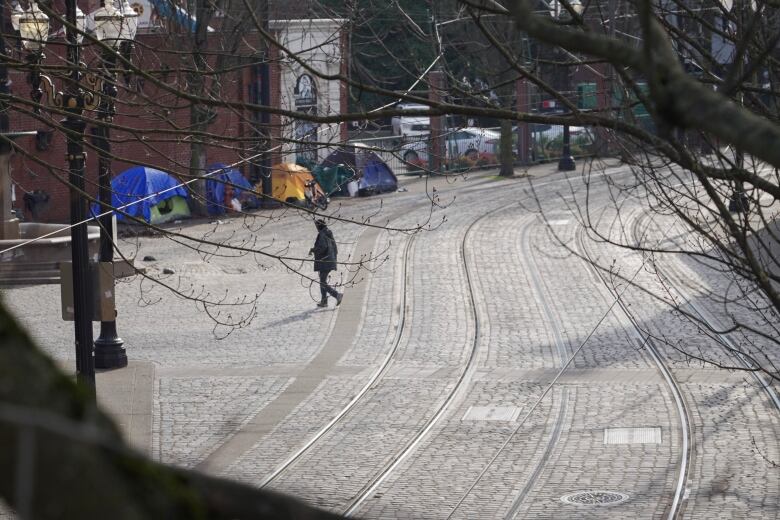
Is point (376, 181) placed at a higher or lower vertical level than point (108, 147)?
lower

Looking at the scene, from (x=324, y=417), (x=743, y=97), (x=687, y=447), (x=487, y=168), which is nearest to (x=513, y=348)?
(x=324, y=417)

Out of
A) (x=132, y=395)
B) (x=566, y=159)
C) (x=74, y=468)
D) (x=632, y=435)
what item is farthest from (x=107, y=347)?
(x=566, y=159)

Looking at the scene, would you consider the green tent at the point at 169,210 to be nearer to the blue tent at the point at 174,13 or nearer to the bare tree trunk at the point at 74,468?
the blue tent at the point at 174,13

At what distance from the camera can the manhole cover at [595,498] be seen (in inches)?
407

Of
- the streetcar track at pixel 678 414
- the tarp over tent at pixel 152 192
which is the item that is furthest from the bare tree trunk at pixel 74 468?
the tarp over tent at pixel 152 192

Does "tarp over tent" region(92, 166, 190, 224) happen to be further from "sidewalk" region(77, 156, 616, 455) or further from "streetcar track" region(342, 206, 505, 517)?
"sidewalk" region(77, 156, 616, 455)

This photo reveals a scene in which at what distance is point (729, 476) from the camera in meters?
11.0

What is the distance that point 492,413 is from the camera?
13.7 m

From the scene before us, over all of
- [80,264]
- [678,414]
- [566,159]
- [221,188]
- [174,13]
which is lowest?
[678,414]

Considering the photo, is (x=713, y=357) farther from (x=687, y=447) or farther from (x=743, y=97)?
(x=743, y=97)

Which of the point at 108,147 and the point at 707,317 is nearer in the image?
the point at 108,147

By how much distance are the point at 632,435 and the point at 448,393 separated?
291 centimetres

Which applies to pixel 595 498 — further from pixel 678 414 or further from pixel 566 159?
pixel 566 159

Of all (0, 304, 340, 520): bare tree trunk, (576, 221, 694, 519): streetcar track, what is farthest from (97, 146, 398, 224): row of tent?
(0, 304, 340, 520): bare tree trunk
